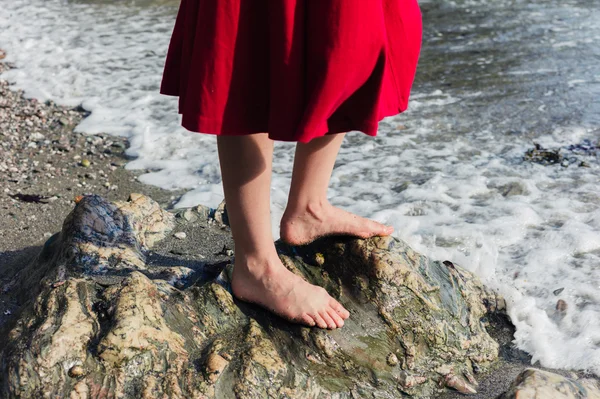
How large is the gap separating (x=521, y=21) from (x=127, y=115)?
5.56 metres

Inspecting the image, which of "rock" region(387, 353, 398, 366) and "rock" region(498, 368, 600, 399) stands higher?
"rock" region(498, 368, 600, 399)

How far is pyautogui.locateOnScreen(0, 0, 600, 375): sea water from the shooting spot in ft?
10.6

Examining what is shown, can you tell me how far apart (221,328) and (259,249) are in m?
0.30

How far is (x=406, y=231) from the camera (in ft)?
12.2

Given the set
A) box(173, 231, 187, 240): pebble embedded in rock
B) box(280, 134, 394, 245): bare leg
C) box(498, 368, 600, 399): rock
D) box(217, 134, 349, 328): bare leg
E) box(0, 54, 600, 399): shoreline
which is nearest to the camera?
box(498, 368, 600, 399): rock

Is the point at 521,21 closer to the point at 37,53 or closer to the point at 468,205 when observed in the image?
the point at 468,205

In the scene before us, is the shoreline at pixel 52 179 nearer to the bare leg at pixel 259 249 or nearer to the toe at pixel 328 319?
the toe at pixel 328 319

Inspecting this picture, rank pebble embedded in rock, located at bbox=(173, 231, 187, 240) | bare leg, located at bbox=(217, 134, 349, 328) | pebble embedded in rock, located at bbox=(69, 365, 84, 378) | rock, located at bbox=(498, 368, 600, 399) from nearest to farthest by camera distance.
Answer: pebble embedded in rock, located at bbox=(69, 365, 84, 378) → rock, located at bbox=(498, 368, 600, 399) → bare leg, located at bbox=(217, 134, 349, 328) → pebble embedded in rock, located at bbox=(173, 231, 187, 240)

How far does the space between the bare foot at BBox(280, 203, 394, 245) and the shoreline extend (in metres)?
0.67

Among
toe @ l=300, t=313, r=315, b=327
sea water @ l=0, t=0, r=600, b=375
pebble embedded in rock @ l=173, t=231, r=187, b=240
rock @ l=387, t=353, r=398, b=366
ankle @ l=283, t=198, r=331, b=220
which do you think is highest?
ankle @ l=283, t=198, r=331, b=220

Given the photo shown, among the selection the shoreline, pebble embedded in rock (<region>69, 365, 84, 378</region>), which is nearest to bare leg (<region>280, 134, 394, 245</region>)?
the shoreline

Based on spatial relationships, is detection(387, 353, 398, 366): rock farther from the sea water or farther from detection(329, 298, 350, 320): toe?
the sea water

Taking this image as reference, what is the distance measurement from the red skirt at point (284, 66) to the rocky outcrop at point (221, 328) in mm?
640

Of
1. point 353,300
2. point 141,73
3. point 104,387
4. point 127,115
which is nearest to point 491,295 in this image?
point 353,300
